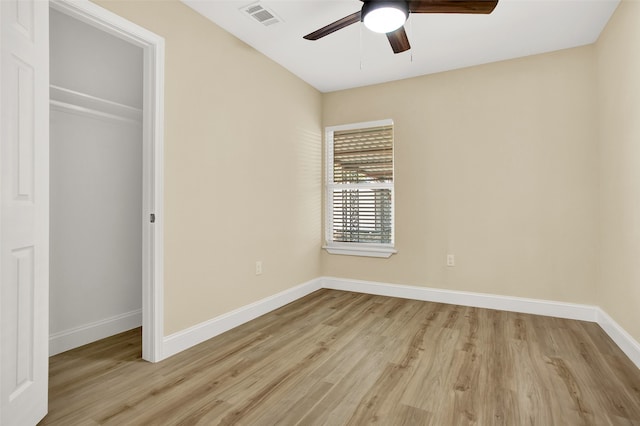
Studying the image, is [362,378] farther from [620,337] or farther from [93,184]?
[93,184]

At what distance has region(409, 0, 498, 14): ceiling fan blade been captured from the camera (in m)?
1.85

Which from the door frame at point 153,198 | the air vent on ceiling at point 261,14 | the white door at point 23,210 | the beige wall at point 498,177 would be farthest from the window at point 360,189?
the white door at point 23,210

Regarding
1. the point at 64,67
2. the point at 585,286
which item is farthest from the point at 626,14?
the point at 64,67

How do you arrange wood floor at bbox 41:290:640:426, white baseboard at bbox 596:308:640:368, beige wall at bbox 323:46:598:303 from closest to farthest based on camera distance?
wood floor at bbox 41:290:640:426 < white baseboard at bbox 596:308:640:368 < beige wall at bbox 323:46:598:303

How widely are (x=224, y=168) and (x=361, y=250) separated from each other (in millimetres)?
2046

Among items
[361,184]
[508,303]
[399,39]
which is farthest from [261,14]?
[508,303]

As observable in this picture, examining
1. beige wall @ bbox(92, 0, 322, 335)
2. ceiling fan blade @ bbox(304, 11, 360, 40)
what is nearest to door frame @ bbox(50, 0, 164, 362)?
beige wall @ bbox(92, 0, 322, 335)

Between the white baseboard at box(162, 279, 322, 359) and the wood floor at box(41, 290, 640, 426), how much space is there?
0.07 metres

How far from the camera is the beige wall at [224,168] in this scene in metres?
2.40

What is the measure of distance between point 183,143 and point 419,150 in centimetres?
257

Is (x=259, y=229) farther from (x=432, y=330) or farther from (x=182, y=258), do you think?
(x=432, y=330)

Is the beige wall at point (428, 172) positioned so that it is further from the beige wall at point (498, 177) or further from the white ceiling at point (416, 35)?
the white ceiling at point (416, 35)

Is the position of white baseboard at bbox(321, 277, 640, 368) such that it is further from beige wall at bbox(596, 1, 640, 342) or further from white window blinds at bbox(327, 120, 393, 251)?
white window blinds at bbox(327, 120, 393, 251)

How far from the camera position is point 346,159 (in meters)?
4.31
